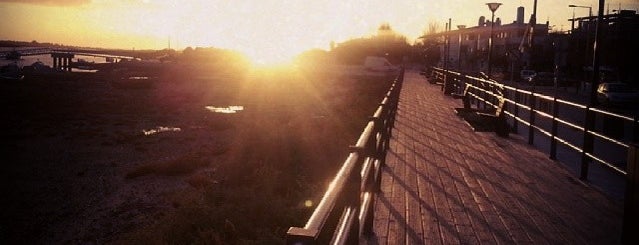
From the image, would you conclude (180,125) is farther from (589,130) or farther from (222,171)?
(589,130)

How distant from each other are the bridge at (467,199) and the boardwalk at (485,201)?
11mm

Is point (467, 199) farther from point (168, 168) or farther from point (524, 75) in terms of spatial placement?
point (524, 75)

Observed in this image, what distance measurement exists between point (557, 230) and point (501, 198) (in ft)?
4.63

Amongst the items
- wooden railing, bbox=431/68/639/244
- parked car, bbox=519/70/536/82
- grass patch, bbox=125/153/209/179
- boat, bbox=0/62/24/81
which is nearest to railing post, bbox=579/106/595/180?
wooden railing, bbox=431/68/639/244

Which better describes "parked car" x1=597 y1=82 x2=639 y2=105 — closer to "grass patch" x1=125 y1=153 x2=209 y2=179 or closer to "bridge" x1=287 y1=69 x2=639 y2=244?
"bridge" x1=287 y1=69 x2=639 y2=244

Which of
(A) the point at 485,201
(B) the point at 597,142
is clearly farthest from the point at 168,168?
(A) the point at 485,201

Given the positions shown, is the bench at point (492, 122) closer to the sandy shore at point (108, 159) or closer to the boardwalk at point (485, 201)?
the boardwalk at point (485, 201)

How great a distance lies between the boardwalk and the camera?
5.51 metres

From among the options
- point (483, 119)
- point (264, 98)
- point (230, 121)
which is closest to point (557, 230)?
point (483, 119)

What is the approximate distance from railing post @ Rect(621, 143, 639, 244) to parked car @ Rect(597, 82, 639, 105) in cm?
3113

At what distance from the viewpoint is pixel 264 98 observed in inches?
2184

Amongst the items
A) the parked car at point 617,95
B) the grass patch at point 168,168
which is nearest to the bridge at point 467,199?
the grass patch at point 168,168

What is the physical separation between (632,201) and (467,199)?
2157 mm

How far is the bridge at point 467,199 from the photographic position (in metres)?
3.90
